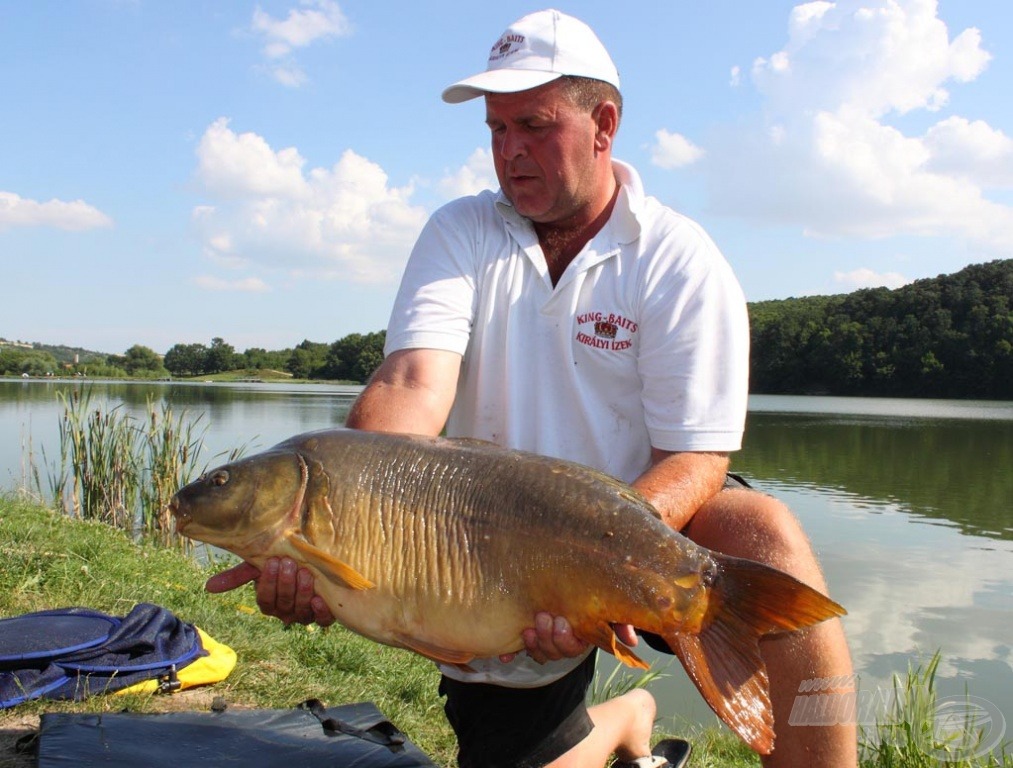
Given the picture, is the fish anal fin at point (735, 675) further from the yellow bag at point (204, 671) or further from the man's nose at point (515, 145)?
the yellow bag at point (204, 671)

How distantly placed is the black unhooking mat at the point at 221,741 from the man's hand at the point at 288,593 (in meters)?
0.91

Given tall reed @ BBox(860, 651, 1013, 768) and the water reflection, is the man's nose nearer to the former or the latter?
tall reed @ BBox(860, 651, 1013, 768)

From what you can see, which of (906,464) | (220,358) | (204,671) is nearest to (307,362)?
(220,358)

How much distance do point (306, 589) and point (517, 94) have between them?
1344 mm

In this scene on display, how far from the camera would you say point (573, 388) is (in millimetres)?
2365

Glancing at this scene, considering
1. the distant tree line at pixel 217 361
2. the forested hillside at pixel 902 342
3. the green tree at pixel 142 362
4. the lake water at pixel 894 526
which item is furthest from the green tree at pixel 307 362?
the lake water at pixel 894 526

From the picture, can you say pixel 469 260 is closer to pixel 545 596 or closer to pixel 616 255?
pixel 616 255

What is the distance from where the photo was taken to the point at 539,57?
2371 millimetres

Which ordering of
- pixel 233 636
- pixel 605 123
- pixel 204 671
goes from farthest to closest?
pixel 233 636 → pixel 204 671 → pixel 605 123

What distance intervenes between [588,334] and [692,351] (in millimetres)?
273

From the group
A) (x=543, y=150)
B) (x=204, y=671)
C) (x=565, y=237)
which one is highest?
(x=543, y=150)

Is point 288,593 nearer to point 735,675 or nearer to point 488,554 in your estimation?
point 488,554

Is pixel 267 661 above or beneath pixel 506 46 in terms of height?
beneath

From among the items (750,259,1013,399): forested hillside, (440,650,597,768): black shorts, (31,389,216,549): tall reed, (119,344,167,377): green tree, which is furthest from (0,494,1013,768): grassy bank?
(119,344,167,377): green tree
